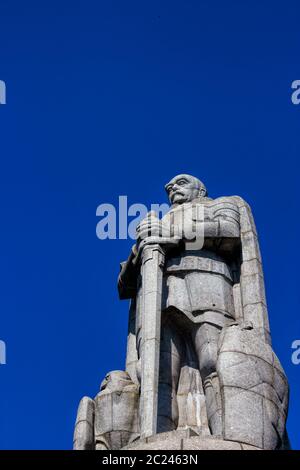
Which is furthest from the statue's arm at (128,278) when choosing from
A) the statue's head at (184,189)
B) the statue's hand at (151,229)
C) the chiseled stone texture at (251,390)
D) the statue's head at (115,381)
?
the chiseled stone texture at (251,390)

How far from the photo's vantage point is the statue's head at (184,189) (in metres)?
16.0

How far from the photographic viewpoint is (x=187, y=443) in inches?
442

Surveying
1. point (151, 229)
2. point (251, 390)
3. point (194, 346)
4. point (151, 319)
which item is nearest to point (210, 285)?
point (194, 346)

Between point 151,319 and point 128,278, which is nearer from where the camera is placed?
point 151,319

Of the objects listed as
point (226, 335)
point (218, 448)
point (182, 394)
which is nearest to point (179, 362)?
point (182, 394)

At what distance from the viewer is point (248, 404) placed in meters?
12.0

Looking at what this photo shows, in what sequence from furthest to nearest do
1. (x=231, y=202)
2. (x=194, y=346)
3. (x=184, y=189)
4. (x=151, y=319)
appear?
(x=184, y=189) → (x=231, y=202) → (x=194, y=346) → (x=151, y=319)

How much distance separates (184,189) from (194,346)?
3.28 m

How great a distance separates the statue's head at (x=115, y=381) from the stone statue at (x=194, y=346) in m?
0.02

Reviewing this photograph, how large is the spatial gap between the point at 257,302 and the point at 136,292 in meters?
2.37

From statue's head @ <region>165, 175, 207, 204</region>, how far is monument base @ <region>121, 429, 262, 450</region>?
17.6 ft

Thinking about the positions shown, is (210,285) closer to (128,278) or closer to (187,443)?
(128,278)

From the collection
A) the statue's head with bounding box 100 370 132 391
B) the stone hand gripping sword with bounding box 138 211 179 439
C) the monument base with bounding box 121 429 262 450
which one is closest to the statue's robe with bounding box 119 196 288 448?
the statue's head with bounding box 100 370 132 391

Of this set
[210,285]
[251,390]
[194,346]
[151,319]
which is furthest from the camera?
[210,285]
